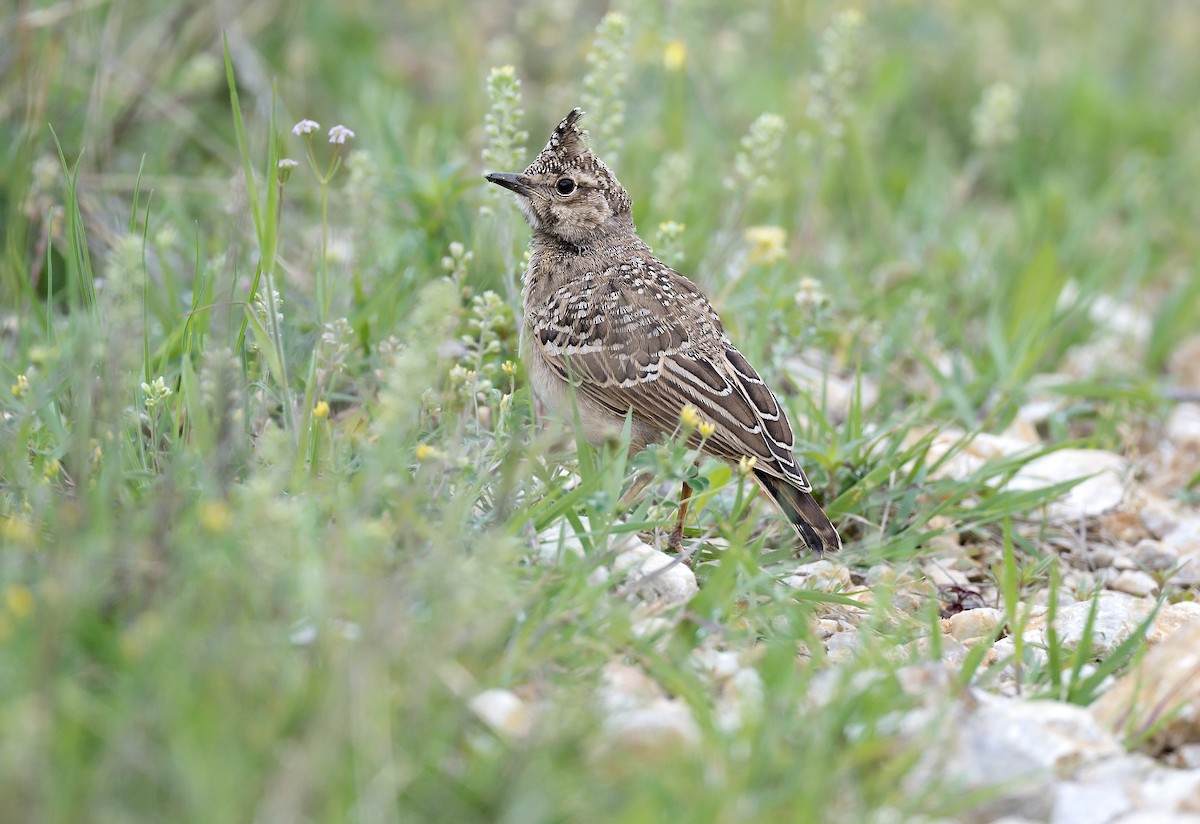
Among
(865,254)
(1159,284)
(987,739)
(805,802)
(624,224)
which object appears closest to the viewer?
(805,802)

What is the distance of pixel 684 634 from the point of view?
3424mm

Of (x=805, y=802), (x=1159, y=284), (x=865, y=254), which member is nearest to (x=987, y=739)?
(x=805, y=802)

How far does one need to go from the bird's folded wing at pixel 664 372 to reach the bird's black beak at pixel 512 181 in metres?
0.59

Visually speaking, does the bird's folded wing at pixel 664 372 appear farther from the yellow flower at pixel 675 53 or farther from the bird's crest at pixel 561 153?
the yellow flower at pixel 675 53

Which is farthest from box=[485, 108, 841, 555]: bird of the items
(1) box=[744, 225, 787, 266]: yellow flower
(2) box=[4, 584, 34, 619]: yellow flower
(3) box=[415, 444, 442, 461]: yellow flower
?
(2) box=[4, 584, 34, 619]: yellow flower

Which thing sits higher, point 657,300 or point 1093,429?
point 657,300

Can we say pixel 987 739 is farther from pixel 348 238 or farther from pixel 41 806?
pixel 348 238

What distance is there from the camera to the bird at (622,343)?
14.7ft

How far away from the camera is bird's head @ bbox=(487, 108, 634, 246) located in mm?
5223

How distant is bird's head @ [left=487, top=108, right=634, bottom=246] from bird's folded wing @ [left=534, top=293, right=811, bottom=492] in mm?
533

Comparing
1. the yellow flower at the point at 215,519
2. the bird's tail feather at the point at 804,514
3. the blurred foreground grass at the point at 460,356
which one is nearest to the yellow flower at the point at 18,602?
the blurred foreground grass at the point at 460,356

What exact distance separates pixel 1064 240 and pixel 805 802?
5.58 meters

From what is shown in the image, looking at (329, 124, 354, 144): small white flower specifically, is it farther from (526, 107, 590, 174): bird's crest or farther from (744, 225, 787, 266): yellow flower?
(744, 225, 787, 266): yellow flower

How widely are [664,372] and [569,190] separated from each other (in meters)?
0.98
